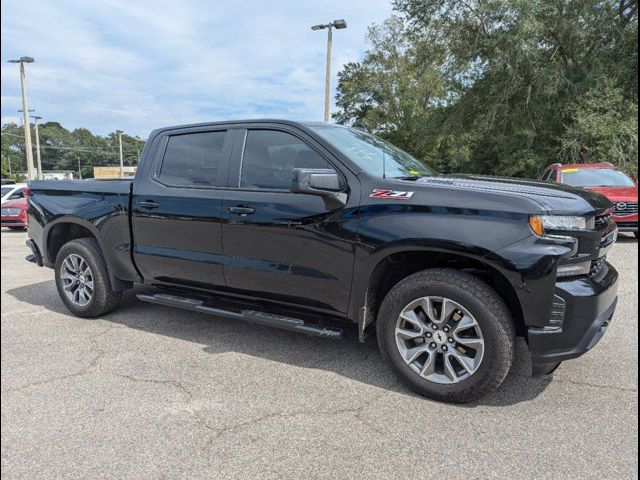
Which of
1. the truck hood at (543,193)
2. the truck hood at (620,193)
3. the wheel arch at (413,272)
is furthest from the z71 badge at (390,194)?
the truck hood at (620,193)

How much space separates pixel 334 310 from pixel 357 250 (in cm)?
52

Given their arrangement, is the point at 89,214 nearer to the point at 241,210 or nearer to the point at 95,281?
the point at 95,281

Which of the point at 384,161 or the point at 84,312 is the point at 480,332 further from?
the point at 84,312

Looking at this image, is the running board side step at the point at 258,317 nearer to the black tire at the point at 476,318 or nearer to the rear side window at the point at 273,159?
the black tire at the point at 476,318

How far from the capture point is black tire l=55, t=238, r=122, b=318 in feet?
15.7

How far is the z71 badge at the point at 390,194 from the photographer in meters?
3.19

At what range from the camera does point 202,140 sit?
4.30m

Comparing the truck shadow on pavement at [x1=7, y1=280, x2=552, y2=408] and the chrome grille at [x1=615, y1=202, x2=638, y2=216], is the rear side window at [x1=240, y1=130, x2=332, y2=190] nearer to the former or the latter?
the truck shadow on pavement at [x1=7, y1=280, x2=552, y2=408]

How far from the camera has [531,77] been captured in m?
17.6

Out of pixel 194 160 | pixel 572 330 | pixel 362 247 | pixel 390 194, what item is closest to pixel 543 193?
pixel 572 330

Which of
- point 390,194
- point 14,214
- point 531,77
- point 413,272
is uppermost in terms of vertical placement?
point 531,77

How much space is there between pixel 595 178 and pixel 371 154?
28.8 feet

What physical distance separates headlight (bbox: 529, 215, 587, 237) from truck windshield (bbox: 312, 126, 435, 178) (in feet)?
3.62

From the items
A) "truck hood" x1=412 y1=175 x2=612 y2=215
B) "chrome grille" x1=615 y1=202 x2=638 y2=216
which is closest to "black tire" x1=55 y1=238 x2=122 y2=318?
"truck hood" x1=412 y1=175 x2=612 y2=215
